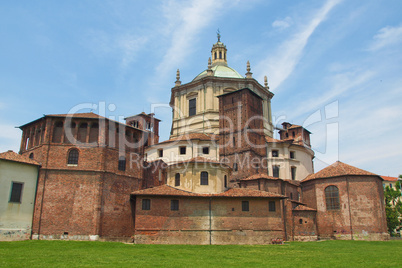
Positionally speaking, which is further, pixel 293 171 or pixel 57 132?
pixel 293 171

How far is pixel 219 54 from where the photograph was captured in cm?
5744

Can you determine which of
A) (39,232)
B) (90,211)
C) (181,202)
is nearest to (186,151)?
(181,202)

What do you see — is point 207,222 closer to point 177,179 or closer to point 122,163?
point 177,179

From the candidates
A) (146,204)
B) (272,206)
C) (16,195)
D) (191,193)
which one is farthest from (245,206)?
(16,195)

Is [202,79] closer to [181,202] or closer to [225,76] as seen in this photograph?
[225,76]

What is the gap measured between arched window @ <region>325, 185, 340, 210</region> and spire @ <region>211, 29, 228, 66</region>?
2606 cm

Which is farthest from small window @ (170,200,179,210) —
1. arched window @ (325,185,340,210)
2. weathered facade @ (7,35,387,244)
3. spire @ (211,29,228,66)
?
spire @ (211,29,228,66)

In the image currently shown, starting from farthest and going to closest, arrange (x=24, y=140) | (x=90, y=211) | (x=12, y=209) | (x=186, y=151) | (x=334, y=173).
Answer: (x=186, y=151) → (x=334, y=173) → (x=24, y=140) → (x=90, y=211) → (x=12, y=209)

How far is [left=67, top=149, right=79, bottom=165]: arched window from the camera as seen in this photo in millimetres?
31156

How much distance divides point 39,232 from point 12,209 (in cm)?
273

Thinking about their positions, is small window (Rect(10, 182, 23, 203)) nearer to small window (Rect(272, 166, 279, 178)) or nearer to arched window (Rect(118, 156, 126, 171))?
arched window (Rect(118, 156, 126, 171))

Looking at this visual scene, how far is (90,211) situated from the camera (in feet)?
97.6

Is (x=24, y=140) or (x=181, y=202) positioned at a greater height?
(x=24, y=140)

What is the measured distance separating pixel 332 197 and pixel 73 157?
26.3 meters
